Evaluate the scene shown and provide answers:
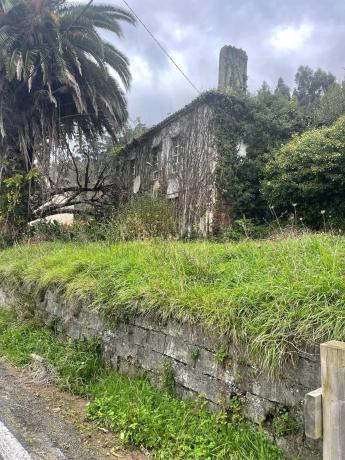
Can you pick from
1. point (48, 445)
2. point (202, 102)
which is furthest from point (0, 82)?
point (48, 445)

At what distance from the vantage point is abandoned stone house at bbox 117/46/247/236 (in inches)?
545

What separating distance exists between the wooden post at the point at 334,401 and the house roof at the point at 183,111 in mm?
12796

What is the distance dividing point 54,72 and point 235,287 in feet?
40.2

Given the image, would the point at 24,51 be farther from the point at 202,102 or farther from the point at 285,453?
the point at 285,453

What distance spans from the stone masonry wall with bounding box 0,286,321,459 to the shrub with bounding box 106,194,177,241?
10.8ft

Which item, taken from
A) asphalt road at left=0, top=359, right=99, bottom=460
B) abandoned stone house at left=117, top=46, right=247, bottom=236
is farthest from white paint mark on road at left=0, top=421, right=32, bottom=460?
abandoned stone house at left=117, top=46, right=247, bottom=236

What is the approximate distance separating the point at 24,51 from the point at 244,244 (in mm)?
10764

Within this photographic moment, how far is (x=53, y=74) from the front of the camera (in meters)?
13.8

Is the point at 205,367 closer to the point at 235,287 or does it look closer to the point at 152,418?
the point at 152,418

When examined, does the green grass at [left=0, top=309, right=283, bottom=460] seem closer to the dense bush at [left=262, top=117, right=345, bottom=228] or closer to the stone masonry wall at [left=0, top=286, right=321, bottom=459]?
the stone masonry wall at [left=0, top=286, right=321, bottom=459]

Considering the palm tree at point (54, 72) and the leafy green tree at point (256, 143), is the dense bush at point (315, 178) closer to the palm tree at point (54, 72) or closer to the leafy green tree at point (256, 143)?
the leafy green tree at point (256, 143)

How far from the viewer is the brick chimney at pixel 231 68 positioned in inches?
655

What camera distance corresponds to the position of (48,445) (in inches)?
136

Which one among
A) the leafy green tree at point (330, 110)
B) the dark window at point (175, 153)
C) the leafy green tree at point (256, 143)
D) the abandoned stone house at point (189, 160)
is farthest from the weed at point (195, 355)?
the leafy green tree at point (330, 110)
